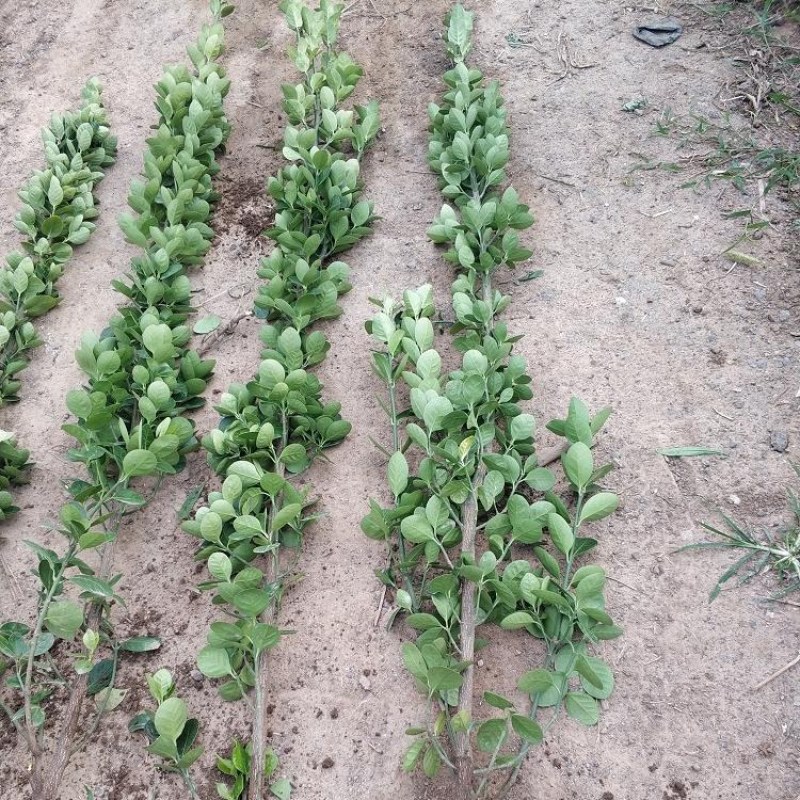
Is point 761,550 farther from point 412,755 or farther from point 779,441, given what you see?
point 412,755

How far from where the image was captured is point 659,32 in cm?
319

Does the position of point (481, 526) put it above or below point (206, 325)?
below

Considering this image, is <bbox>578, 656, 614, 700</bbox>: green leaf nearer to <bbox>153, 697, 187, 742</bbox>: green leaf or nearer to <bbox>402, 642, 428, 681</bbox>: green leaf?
<bbox>402, 642, 428, 681</bbox>: green leaf

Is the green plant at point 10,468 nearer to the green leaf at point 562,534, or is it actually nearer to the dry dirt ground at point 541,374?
the dry dirt ground at point 541,374

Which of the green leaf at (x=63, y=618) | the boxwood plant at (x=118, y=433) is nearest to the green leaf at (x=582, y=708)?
the boxwood plant at (x=118, y=433)

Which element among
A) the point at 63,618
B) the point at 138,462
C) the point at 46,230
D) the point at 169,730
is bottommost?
the point at 169,730

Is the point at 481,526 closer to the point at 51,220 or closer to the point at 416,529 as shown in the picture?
the point at 416,529

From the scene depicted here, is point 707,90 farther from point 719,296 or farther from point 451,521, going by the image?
point 451,521

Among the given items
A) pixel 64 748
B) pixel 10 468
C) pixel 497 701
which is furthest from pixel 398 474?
pixel 10 468

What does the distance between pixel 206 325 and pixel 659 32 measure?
7.73 feet

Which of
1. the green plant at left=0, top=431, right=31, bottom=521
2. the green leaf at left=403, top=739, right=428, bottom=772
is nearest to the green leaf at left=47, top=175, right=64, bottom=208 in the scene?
the green plant at left=0, top=431, right=31, bottom=521

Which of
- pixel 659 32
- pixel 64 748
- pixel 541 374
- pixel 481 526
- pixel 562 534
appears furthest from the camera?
pixel 659 32

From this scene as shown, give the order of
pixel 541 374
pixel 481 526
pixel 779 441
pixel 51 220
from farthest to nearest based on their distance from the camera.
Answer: pixel 51 220 < pixel 541 374 < pixel 779 441 < pixel 481 526

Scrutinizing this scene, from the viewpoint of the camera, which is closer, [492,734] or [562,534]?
[492,734]
